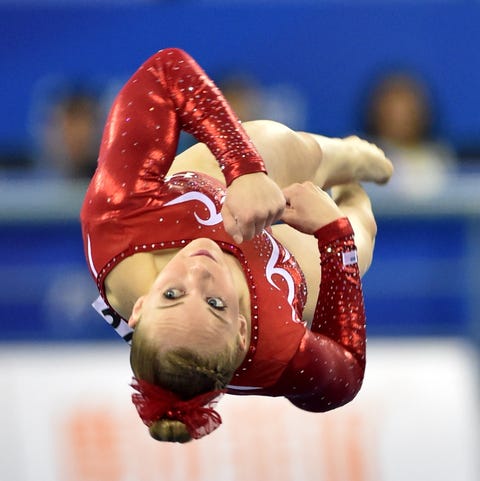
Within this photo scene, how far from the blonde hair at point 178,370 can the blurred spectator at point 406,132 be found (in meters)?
2.08

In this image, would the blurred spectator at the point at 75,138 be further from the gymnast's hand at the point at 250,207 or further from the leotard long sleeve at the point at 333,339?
the gymnast's hand at the point at 250,207

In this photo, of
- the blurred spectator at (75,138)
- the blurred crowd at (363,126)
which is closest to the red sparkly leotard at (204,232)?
the blurred crowd at (363,126)

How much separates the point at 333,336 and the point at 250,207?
0.48 m

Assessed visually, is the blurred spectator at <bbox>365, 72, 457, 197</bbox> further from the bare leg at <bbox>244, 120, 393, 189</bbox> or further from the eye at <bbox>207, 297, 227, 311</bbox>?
the eye at <bbox>207, 297, 227, 311</bbox>

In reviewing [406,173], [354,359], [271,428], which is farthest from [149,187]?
[406,173]

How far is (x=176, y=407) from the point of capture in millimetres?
2180

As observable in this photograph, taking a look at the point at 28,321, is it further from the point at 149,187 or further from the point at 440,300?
the point at 149,187

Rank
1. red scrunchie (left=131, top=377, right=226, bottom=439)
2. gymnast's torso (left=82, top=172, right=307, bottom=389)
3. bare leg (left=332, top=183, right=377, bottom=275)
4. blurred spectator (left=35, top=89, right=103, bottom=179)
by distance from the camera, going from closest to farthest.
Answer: red scrunchie (left=131, top=377, right=226, bottom=439) < gymnast's torso (left=82, top=172, right=307, bottom=389) < bare leg (left=332, top=183, right=377, bottom=275) < blurred spectator (left=35, top=89, right=103, bottom=179)

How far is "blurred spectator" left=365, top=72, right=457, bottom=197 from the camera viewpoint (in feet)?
13.8

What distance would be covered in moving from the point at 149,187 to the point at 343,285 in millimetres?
435

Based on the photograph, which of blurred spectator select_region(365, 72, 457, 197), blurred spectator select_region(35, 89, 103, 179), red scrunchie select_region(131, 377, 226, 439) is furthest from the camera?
blurred spectator select_region(35, 89, 103, 179)

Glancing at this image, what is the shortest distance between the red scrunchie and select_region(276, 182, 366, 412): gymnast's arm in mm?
215

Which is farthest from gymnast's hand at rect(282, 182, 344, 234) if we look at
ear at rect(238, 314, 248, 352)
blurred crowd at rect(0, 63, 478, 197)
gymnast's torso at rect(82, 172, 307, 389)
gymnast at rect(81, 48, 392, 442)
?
blurred crowd at rect(0, 63, 478, 197)

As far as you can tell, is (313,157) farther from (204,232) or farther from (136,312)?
(136,312)
